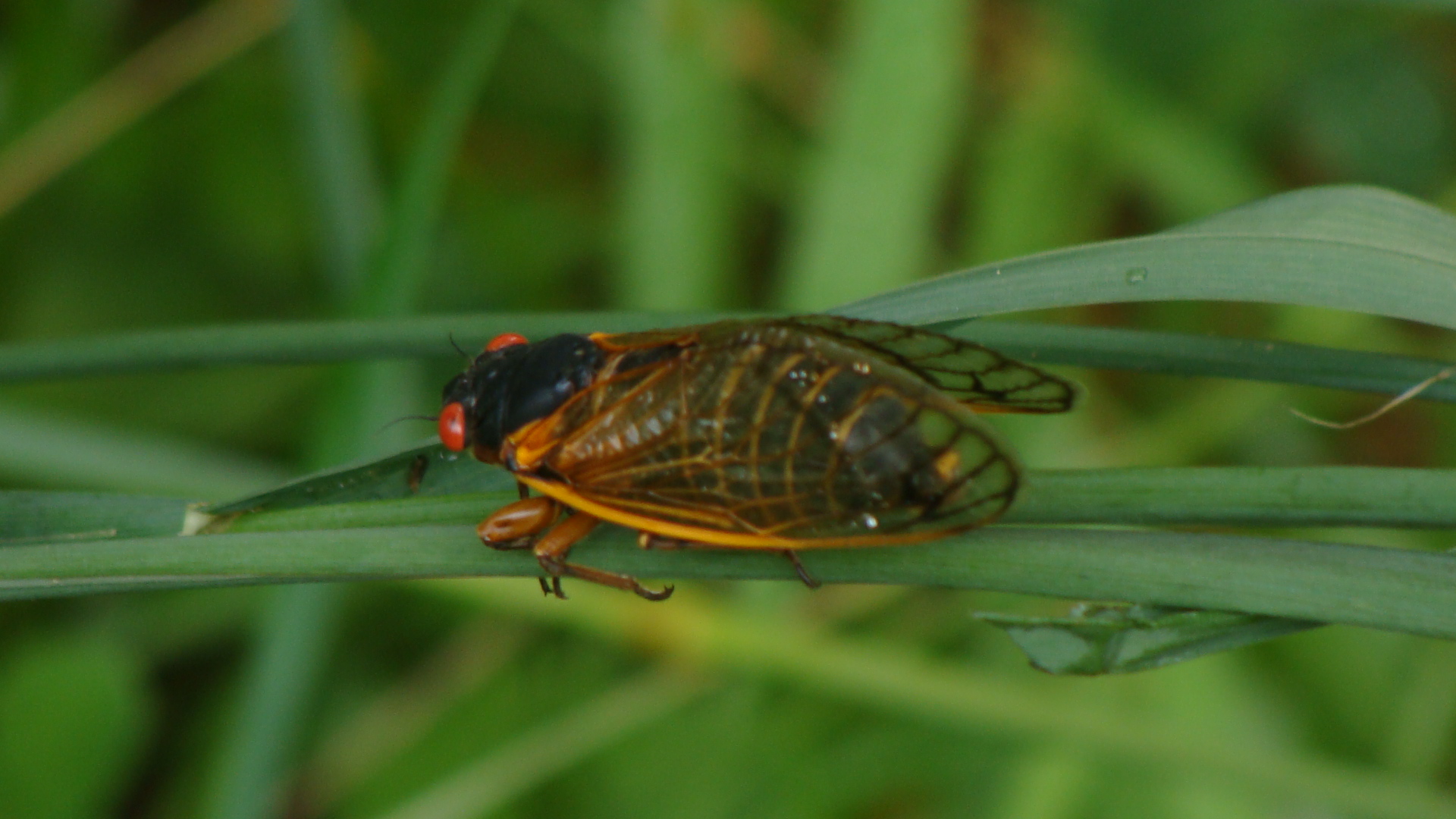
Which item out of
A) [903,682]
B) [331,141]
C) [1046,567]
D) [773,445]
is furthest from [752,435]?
[331,141]

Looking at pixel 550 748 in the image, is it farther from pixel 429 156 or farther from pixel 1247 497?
pixel 1247 497

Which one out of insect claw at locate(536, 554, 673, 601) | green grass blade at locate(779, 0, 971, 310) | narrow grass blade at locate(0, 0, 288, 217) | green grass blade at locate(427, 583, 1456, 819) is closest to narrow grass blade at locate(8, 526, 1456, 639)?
insect claw at locate(536, 554, 673, 601)

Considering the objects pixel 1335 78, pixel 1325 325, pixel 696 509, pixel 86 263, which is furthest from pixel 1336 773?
pixel 86 263

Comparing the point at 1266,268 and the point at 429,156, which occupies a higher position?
the point at 429,156

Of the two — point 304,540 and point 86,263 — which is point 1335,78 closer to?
point 304,540

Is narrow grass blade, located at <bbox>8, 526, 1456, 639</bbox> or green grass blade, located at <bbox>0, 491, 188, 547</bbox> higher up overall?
green grass blade, located at <bbox>0, 491, 188, 547</bbox>

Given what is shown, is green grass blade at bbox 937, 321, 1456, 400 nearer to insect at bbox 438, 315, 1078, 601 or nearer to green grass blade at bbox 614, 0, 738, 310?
insect at bbox 438, 315, 1078, 601
